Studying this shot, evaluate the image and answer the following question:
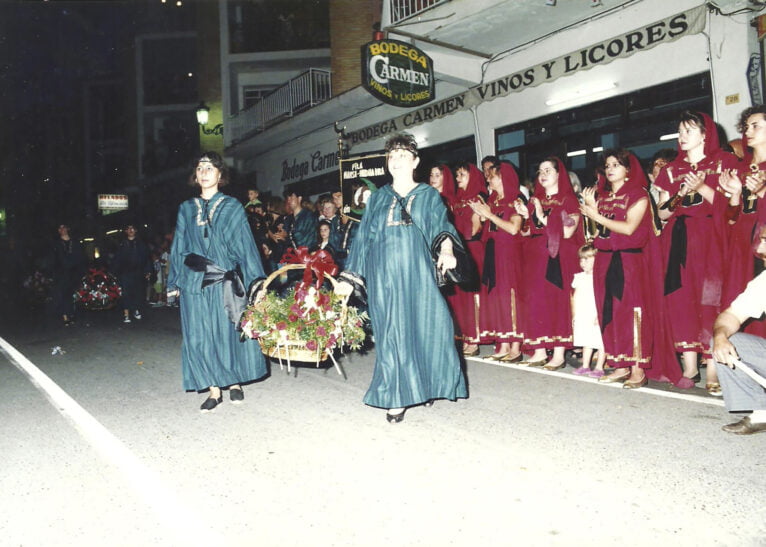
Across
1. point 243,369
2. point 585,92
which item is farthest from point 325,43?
point 243,369

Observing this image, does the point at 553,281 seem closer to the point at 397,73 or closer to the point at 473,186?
the point at 473,186

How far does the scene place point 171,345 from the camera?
9.49 m

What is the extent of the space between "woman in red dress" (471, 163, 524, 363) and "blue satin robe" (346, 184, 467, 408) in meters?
2.24

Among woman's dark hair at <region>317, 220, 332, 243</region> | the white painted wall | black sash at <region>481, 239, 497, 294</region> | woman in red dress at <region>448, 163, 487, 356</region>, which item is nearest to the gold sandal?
black sash at <region>481, 239, 497, 294</region>

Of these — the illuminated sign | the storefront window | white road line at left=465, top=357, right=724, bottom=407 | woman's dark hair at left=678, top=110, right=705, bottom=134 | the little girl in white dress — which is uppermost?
the illuminated sign

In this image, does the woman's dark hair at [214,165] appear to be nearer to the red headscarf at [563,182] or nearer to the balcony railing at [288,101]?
the red headscarf at [563,182]

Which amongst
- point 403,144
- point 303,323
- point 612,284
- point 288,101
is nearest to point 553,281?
point 612,284

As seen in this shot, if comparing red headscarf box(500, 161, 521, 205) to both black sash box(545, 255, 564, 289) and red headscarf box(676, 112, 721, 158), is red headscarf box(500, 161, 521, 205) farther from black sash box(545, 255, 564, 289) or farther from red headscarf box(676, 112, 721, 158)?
red headscarf box(676, 112, 721, 158)

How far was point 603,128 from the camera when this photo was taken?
34.4 feet

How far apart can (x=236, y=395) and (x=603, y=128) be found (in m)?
7.70

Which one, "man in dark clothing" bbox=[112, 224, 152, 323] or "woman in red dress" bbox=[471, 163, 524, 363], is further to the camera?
"man in dark clothing" bbox=[112, 224, 152, 323]

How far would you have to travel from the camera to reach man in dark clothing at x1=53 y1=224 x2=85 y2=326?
44.4 feet

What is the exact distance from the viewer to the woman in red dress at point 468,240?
7727 millimetres

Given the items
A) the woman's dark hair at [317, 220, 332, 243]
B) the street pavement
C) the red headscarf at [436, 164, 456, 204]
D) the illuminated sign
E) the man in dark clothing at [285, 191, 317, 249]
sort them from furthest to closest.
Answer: the illuminated sign
the man in dark clothing at [285, 191, 317, 249]
the woman's dark hair at [317, 220, 332, 243]
the red headscarf at [436, 164, 456, 204]
the street pavement
